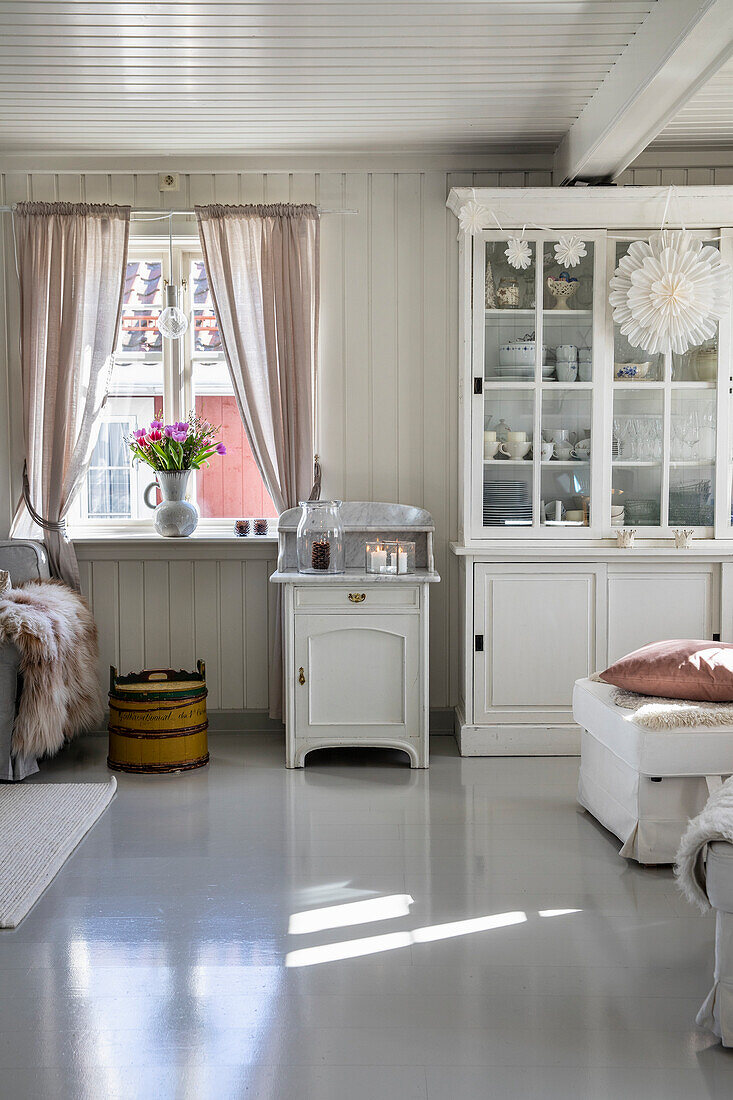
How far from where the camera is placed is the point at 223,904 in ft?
9.02

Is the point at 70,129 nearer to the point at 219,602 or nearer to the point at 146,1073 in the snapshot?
the point at 219,602

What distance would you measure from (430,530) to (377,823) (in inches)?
57.3

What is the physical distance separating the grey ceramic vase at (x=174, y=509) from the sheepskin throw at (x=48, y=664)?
0.55 meters

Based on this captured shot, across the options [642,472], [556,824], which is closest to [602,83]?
[642,472]

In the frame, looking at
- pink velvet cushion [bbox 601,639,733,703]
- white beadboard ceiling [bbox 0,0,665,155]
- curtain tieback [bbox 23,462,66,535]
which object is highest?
white beadboard ceiling [bbox 0,0,665,155]

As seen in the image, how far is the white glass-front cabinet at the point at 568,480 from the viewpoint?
427 cm

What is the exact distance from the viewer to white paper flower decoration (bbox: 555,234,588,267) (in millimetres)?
4215

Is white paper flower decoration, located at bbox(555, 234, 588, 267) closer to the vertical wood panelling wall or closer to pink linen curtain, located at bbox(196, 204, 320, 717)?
the vertical wood panelling wall

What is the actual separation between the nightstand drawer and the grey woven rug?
1.06 meters

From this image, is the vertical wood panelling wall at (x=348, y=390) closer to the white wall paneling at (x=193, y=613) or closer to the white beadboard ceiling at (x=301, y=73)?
the white wall paneling at (x=193, y=613)

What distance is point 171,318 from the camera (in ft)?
14.4

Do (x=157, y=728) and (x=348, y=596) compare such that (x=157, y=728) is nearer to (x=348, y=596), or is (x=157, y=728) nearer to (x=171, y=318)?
(x=348, y=596)

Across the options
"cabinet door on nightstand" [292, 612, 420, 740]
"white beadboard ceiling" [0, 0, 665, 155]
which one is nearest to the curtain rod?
"white beadboard ceiling" [0, 0, 665, 155]

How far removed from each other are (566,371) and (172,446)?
1809mm
